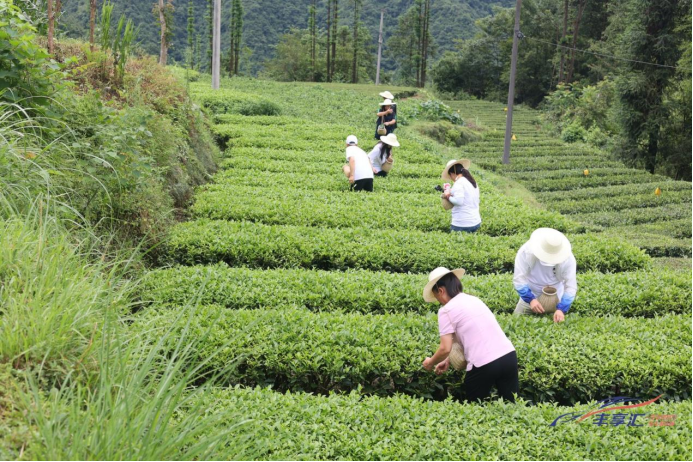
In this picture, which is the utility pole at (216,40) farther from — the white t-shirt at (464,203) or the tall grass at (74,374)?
the tall grass at (74,374)

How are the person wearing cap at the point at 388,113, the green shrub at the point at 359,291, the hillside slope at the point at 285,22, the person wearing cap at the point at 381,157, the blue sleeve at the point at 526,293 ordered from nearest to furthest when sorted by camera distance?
the blue sleeve at the point at 526,293, the green shrub at the point at 359,291, the person wearing cap at the point at 381,157, the person wearing cap at the point at 388,113, the hillside slope at the point at 285,22

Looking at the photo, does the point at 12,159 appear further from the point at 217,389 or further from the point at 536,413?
the point at 536,413

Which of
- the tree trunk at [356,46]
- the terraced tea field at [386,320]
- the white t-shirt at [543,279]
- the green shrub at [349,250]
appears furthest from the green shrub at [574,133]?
the tree trunk at [356,46]

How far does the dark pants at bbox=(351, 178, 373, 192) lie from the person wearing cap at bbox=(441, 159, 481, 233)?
2964 millimetres

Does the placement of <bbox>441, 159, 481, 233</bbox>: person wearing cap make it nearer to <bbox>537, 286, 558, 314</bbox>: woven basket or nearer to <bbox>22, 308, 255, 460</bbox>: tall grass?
<bbox>537, 286, 558, 314</bbox>: woven basket

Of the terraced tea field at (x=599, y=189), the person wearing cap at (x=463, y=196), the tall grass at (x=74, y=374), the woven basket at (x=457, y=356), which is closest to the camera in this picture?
the tall grass at (x=74, y=374)

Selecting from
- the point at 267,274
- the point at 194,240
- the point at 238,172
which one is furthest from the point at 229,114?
the point at 267,274

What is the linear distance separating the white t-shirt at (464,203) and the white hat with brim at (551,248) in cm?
309

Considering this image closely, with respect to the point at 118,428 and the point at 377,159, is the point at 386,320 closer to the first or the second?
the point at 118,428

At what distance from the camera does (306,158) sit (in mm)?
15812

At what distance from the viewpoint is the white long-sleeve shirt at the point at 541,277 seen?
6.30m

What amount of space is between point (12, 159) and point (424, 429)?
4767 millimetres

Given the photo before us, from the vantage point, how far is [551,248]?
610 centimetres

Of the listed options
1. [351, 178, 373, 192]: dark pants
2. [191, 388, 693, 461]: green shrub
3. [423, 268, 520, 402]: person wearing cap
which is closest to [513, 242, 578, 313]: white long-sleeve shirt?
[423, 268, 520, 402]: person wearing cap
